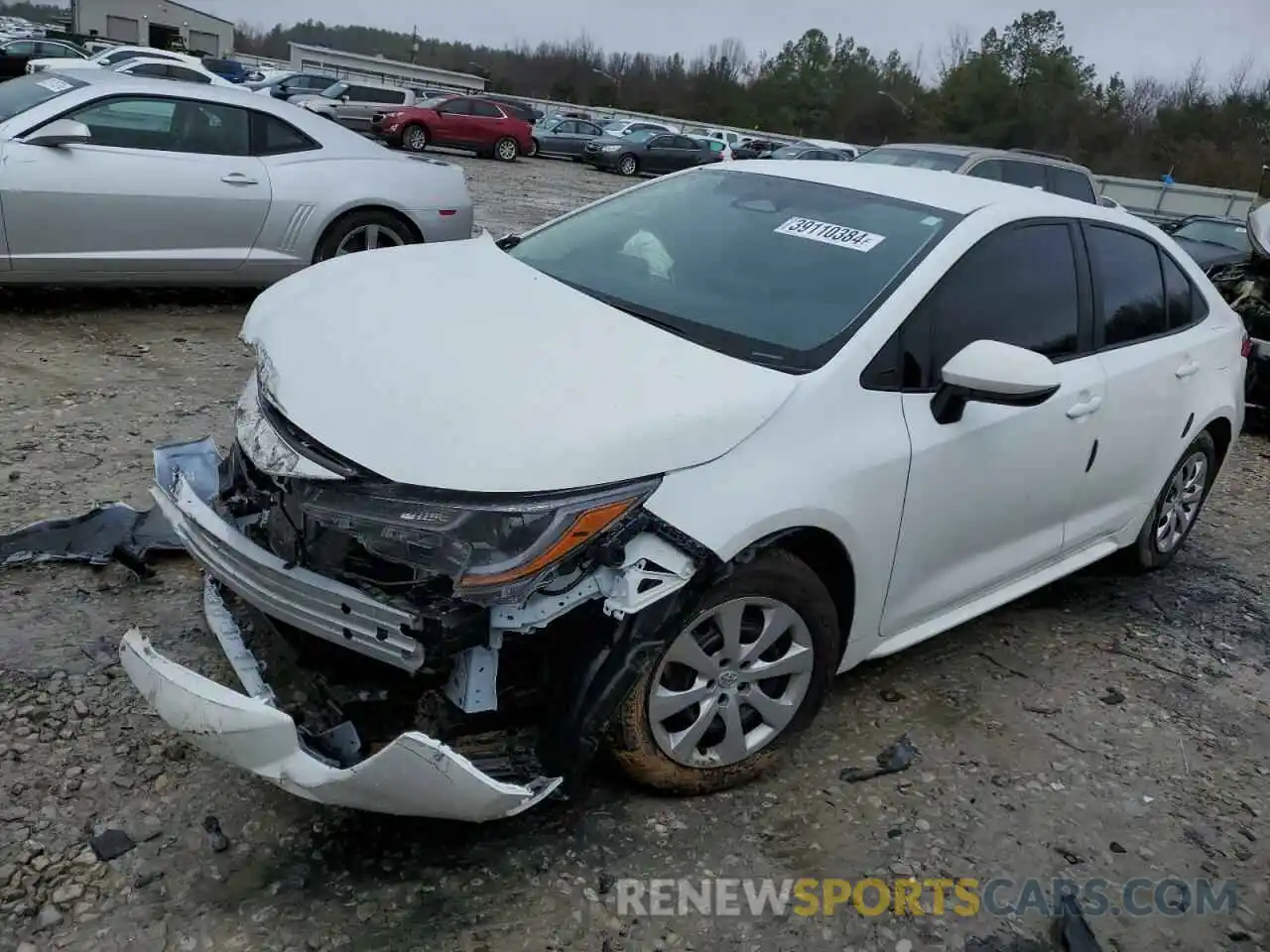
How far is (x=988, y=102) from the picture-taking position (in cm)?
5762

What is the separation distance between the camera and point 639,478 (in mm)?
2414

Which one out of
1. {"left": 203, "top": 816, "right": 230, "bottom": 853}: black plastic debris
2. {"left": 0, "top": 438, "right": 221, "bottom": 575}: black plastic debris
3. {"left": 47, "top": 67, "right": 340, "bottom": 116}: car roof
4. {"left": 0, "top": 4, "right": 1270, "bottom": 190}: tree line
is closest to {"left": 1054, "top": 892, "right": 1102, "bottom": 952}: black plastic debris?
{"left": 203, "top": 816, "right": 230, "bottom": 853}: black plastic debris

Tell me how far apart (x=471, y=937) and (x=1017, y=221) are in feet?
8.77

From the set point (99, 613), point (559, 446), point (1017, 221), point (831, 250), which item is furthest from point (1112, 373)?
point (99, 613)

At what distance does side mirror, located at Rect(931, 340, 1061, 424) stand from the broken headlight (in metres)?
1.17

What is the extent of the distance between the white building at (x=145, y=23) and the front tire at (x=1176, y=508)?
67.3 meters

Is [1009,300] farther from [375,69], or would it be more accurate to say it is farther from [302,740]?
[375,69]

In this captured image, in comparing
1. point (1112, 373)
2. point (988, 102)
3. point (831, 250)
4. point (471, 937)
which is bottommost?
point (471, 937)

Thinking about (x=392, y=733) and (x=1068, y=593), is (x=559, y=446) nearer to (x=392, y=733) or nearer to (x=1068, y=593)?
(x=392, y=733)

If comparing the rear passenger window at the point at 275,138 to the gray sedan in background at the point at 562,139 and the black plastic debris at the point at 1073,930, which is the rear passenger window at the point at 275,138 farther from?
the gray sedan in background at the point at 562,139

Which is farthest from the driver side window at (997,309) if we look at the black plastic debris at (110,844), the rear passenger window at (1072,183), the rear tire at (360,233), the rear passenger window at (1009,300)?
the rear passenger window at (1072,183)

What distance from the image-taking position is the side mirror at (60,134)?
236 inches

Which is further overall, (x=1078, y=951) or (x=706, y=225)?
(x=706, y=225)

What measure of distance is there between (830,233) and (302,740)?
2139 millimetres
